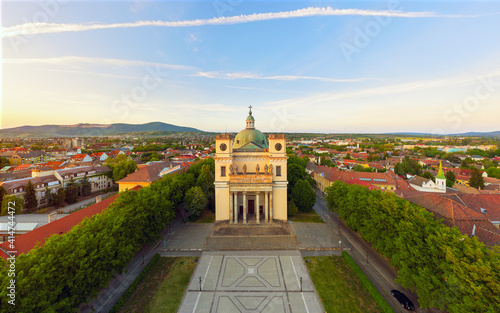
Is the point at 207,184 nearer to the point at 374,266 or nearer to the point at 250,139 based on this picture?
the point at 250,139

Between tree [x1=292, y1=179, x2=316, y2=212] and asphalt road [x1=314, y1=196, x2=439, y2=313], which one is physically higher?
tree [x1=292, y1=179, x2=316, y2=212]

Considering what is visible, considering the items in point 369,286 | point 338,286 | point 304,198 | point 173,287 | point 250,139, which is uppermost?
point 250,139

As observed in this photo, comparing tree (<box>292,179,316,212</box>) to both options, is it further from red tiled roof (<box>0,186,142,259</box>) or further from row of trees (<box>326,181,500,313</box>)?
red tiled roof (<box>0,186,142,259</box>)

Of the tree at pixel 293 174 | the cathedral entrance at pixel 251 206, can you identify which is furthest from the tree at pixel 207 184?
the tree at pixel 293 174

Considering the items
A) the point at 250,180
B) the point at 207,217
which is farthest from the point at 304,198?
the point at 207,217

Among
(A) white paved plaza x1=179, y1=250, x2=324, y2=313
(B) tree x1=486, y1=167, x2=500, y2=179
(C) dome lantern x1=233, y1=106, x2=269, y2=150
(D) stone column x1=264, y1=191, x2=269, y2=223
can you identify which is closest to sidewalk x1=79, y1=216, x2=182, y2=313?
(A) white paved plaza x1=179, y1=250, x2=324, y2=313

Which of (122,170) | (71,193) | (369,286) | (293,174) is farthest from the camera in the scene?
(122,170)
